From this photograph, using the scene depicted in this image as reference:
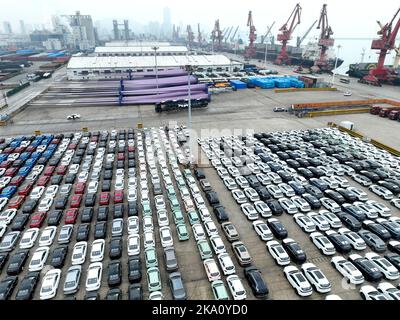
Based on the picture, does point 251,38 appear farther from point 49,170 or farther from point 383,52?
point 49,170

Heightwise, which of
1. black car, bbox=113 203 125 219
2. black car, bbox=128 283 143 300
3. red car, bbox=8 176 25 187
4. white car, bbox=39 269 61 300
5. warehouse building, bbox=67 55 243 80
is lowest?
white car, bbox=39 269 61 300

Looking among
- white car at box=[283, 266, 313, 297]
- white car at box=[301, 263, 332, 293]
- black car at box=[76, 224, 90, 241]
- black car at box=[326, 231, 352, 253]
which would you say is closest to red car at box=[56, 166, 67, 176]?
black car at box=[76, 224, 90, 241]

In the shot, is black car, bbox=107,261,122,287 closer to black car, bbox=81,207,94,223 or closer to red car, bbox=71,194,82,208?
black car, bbox=81,207,94,223

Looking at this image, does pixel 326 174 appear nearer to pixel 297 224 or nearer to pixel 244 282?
pixel 297 224

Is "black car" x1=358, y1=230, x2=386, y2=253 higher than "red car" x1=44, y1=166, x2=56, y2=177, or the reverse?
"red car" x1=44, y1=166, x2=56, y2=177

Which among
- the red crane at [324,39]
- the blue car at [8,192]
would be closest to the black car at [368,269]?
the blue car at [8,192]

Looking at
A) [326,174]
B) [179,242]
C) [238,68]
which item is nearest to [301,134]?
[326,174]

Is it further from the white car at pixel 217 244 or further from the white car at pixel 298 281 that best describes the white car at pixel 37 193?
the white car at pixel 298 281
